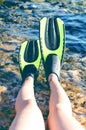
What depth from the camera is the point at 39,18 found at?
938 cm

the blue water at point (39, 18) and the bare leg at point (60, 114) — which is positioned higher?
the bare leg at point (60, 114)

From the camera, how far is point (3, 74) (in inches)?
Answer: 233

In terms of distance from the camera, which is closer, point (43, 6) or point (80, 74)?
point (80, 74)

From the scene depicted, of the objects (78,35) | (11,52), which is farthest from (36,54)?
(78,35)

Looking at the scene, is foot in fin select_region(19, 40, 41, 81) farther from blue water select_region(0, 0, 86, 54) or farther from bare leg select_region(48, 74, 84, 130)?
blue water select_region(0, 0, 86, 54)

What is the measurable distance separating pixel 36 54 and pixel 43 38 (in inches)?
19.6

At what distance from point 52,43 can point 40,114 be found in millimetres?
2836

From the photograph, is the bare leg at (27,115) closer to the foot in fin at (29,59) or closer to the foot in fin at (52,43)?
the foot in fin at (29,59)

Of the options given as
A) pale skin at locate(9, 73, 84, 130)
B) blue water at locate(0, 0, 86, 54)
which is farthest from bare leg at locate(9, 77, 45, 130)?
blue water at locate(0, 0, 86, 54)

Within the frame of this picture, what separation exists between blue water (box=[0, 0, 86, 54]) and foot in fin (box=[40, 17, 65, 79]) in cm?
84

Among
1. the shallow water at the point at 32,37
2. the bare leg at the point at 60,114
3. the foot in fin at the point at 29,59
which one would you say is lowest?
the shallow water at the point at 32,37

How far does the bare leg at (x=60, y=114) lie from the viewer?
3.45 meters

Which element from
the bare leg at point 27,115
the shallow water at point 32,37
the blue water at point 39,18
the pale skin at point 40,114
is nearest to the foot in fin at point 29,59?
the shallow water at point 32,37

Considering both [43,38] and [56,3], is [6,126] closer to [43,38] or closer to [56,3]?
[43,38]
